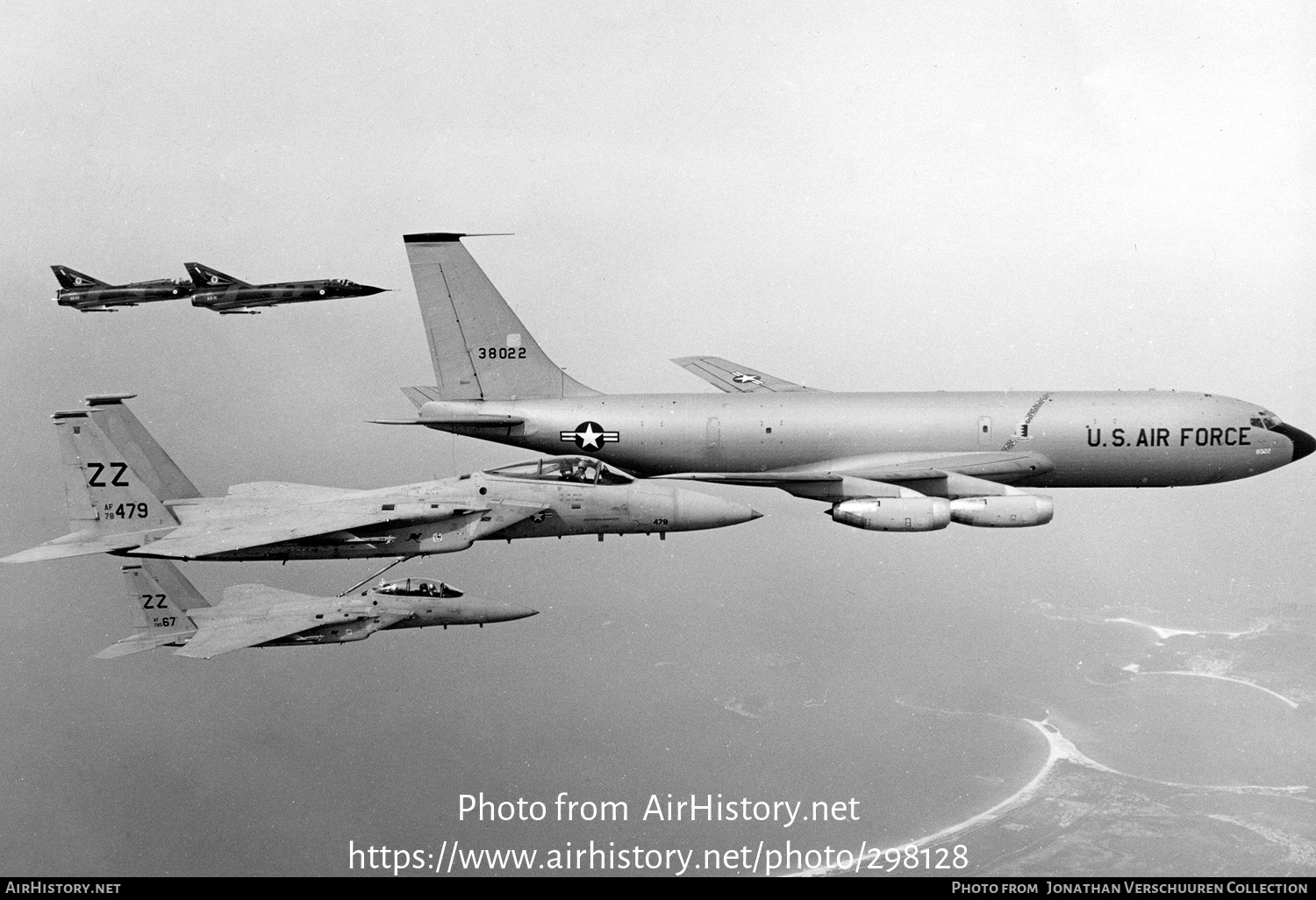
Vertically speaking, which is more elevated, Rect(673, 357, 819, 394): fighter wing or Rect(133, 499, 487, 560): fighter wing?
Rect(673, 357, 819, 394): fighter wing

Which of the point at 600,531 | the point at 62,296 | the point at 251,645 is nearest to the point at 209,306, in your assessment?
the point at 62,296

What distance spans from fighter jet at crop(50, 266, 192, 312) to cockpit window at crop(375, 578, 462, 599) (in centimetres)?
880

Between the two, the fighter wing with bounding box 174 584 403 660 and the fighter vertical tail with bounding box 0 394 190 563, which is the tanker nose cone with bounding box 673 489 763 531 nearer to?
the fighter wing with bounding box 174 584 403 660

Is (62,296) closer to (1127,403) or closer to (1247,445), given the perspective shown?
(1127,403)

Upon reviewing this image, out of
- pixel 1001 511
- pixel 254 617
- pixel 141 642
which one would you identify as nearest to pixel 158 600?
pixel 141 642

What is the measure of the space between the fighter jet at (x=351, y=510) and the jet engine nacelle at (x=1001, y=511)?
489 centimetres

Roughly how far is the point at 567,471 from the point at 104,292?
11870 mm

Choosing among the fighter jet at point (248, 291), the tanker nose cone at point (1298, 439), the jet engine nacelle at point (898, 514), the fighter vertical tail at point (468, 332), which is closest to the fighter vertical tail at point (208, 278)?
the fighter jet at point (248, 291)

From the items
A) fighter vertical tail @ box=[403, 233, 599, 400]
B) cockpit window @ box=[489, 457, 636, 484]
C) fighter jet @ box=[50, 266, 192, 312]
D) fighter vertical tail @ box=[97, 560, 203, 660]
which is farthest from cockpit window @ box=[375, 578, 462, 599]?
fighter jet @ box=[50, 266, 192, 312]

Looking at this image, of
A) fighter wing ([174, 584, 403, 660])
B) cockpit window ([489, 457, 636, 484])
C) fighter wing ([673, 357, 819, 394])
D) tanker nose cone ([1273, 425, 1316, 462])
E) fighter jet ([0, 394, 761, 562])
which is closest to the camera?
fighter wing ([174, 584, 403, 660])

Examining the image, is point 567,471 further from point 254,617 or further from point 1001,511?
point 1001,511

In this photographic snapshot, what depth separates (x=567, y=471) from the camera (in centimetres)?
2512

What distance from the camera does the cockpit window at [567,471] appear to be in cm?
2511

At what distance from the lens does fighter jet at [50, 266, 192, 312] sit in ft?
94.4
